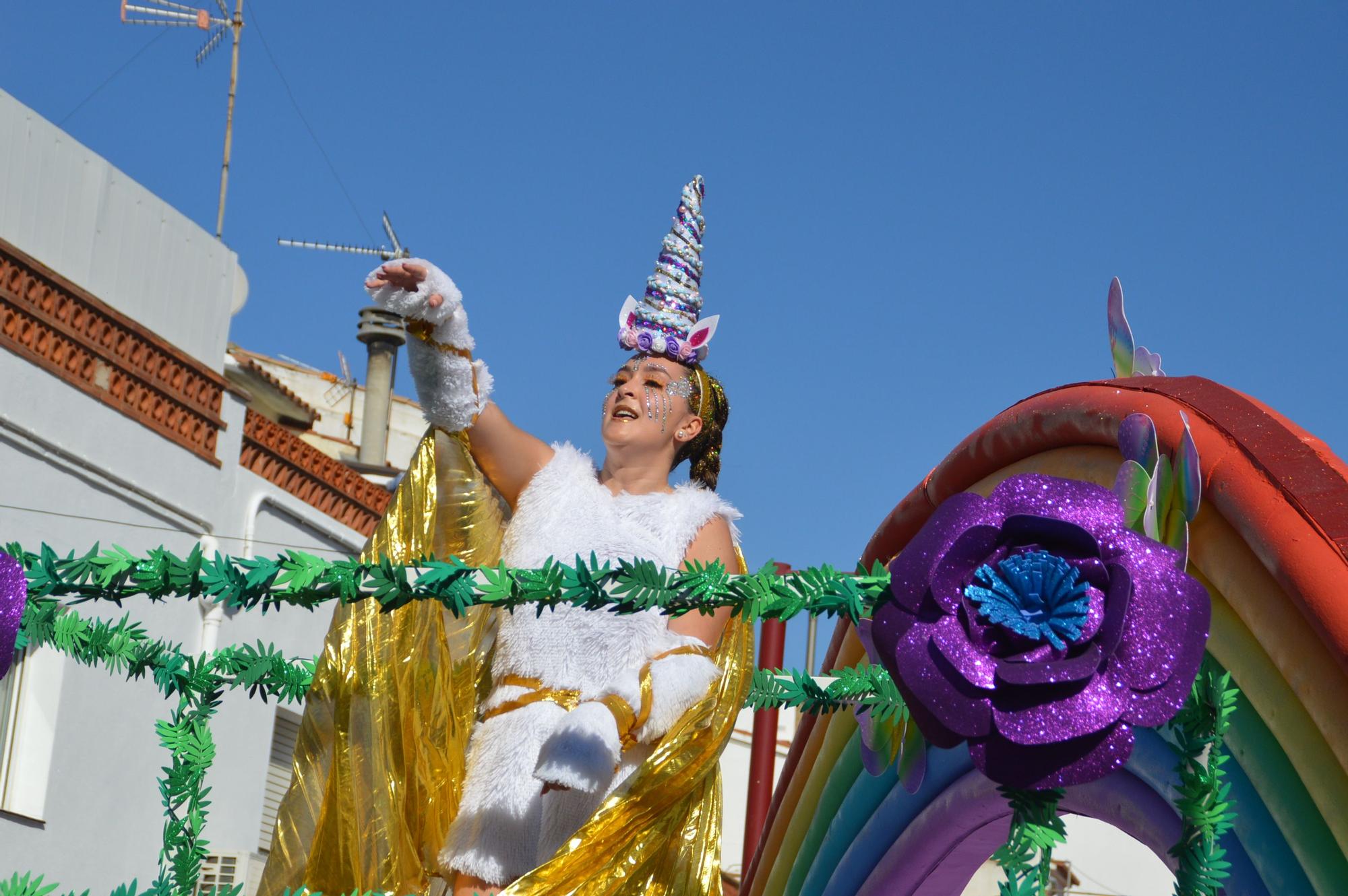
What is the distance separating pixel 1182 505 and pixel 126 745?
27.6 feet

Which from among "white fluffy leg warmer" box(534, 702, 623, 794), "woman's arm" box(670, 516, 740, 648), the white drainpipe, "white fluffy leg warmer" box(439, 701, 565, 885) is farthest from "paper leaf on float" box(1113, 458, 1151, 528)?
the white drainpipe

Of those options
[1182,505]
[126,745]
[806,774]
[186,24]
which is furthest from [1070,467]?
[186,24]

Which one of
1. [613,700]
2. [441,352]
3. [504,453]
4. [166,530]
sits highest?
[166,530]

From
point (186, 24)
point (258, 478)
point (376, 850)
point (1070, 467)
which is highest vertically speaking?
point (186, 24)

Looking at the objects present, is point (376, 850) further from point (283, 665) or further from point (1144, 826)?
point (1144, 826)

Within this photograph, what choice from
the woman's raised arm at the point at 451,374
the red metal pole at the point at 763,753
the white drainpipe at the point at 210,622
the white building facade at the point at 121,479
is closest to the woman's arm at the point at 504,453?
the woman's raised arm at the point at 451,374

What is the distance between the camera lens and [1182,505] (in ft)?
10.1

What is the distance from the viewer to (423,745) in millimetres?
4562

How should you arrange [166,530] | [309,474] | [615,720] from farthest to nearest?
[309,474] < [166,530] < [615,720]

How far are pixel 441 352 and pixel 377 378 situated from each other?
13349 millimetres

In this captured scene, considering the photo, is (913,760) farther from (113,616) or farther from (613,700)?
(113,616)

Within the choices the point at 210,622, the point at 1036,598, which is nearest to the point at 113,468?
the point at 210,622

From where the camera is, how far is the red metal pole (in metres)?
8.70

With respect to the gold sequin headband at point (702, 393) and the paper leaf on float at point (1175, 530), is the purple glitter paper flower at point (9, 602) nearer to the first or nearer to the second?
the paper leaf on float at point (1175, 530)
